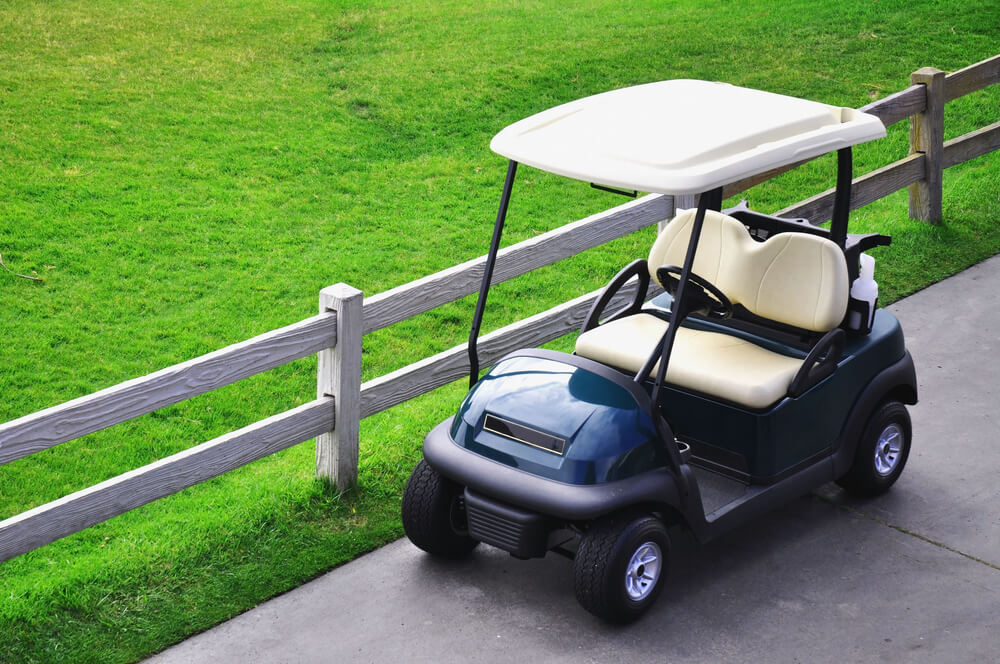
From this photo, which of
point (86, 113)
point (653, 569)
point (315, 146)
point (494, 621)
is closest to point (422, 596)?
point (494, 621)

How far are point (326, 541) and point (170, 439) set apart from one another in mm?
1907

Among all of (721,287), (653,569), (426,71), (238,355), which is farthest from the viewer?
(426,71)

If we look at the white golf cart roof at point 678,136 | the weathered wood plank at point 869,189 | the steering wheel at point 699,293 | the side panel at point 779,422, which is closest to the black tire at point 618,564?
the side panel at point 779,422

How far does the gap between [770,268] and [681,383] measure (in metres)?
0.70

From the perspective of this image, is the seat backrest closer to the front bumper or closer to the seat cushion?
the seat cushion

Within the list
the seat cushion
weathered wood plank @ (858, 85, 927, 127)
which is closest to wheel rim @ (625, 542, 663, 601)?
the seat cushion

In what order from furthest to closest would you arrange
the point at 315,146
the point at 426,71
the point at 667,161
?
the point at 426,71 → the point at 315,146 → the point at 667,161

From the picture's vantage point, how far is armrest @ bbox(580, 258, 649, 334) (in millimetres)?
5189

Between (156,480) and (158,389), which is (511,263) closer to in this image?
(158,389)

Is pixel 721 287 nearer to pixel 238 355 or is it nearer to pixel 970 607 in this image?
pixel 970 607

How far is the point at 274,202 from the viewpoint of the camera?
9383mm

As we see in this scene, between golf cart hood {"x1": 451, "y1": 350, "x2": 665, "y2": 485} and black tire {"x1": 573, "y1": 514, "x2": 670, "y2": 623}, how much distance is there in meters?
0.20

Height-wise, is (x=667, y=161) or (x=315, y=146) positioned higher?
(x=667, y=161)

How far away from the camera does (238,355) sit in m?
4.74
